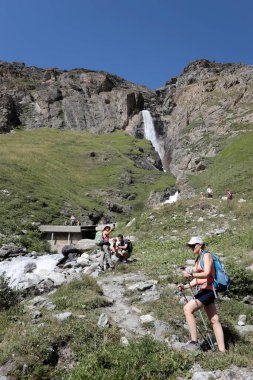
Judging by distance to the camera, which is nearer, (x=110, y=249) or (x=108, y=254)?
(x=108, y=254)

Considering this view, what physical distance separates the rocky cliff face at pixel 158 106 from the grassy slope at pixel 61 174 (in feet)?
27.7

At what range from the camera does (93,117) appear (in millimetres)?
105875

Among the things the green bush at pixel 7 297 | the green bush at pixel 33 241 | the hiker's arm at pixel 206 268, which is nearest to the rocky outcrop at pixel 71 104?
the green bush at pixel 33 241

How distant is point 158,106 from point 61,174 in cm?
6246

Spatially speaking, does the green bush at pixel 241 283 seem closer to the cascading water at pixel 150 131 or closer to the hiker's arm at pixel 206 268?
the hiker's arm at pixel 206 268

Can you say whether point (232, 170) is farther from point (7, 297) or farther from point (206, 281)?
point (206, 281)

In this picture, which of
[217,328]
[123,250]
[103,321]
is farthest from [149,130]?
[217,328]

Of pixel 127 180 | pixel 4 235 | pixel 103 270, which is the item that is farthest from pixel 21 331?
pixel 127 180

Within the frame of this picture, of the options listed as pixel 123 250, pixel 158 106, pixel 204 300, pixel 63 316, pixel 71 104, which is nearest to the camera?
pixel 204 300

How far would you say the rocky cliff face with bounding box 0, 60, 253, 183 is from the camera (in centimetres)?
7869

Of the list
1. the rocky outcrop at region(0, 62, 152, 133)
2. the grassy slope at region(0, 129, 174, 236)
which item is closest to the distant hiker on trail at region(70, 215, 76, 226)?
the grassy slope at region(0, 129, 174, 236)

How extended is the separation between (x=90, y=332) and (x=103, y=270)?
8.54 meters

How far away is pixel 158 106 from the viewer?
375 ft

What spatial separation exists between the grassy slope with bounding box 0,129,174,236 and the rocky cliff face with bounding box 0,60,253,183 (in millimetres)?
8435
